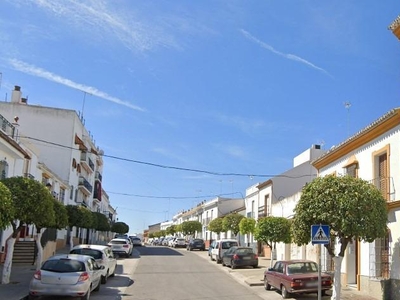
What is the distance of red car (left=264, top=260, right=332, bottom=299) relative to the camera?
17188 mm

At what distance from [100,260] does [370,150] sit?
12095 millimetres

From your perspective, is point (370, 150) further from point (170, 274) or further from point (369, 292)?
point (170, 274)

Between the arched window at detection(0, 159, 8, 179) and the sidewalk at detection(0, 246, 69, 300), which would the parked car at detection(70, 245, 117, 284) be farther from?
the arched window at detection(0, 159, 8, 179)

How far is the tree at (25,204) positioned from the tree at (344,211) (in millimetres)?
9726

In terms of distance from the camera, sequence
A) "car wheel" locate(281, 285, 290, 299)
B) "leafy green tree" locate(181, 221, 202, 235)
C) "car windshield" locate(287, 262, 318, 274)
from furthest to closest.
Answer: "leafy green tree" locate(181, 221, 202, 235)
"car windshield" locate(287, 262, 318, 274)
"car wheel" locate(281, 285, 290, 299)

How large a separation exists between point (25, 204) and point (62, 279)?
411 cm

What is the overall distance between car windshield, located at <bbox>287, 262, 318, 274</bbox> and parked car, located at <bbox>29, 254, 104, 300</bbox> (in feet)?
25.4

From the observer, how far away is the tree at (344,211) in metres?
14.9

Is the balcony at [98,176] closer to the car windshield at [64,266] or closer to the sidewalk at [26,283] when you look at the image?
the sidewalk at [26,283]

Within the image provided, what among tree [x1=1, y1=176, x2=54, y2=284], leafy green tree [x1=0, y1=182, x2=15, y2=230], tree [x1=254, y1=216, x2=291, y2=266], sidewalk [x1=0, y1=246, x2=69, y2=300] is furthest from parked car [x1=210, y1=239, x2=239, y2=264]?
leafy green tree [x1=0, y1=182, x2=15, y2=230]

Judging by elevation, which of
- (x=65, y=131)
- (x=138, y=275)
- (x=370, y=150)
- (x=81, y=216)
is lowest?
(x=138, y=275)

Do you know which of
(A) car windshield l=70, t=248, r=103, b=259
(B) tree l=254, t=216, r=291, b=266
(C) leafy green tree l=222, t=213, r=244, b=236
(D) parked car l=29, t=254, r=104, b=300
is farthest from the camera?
(C) leafy green tree l=222, t=213, r=244, b=236

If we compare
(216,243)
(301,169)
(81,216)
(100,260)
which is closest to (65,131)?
(81,216)

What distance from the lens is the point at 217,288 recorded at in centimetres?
2036
